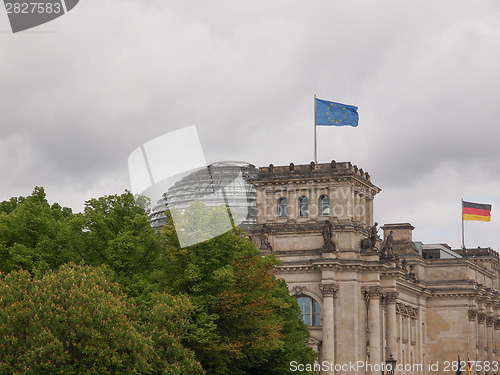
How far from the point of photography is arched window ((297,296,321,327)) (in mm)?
106125

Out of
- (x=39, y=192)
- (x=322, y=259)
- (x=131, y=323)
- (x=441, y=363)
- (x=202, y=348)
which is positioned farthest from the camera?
(x=441, y=363)

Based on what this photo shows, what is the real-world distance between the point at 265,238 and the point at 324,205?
7.17m

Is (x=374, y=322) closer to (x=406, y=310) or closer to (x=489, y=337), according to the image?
(x=406, y=310)

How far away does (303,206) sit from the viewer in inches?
4299


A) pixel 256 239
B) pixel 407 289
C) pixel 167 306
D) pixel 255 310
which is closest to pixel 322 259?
pixel 256 239

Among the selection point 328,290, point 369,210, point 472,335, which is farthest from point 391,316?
point 472,335

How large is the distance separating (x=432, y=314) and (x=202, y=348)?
72787 millimetres

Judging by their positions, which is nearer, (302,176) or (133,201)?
(133,201)

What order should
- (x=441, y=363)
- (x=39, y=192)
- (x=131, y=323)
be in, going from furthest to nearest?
1. (x=441, y=363)
2. (x=39, y=192)
3. (x=131, y=323)

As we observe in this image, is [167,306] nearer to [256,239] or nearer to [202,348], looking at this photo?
[202,348]

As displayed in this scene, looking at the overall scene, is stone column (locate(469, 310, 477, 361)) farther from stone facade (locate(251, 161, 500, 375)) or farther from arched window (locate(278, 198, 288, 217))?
arched window (locate(278, 198, 288, 217))

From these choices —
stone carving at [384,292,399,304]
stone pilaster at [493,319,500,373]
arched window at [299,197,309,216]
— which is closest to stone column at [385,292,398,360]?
stone carving at [384,292,399,304]

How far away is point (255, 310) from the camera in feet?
238

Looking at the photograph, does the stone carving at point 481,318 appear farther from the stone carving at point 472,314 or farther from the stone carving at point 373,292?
the stone carving at point 373,292
